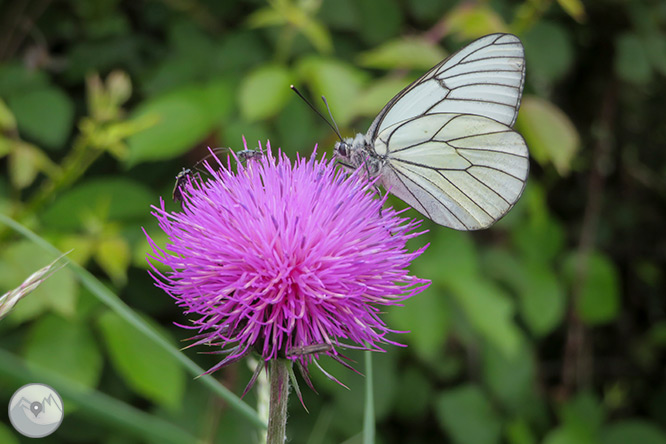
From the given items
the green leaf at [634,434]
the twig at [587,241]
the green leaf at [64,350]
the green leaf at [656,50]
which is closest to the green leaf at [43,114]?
the green leaf at [64,350]

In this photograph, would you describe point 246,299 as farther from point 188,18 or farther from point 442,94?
point 188,18

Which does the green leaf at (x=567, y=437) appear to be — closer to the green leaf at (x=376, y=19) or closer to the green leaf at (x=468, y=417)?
the green leaf at (x=468, y=417)

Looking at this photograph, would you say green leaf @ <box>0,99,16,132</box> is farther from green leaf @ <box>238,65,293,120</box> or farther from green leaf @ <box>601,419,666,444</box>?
green leaf @ <box>601,419,666,444</box>

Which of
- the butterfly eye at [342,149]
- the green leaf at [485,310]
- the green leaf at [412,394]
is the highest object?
the butterfly eye at [342,149]

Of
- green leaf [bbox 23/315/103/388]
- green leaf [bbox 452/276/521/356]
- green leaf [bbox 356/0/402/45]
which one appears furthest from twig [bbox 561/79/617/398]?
green leaf [bbox 23/315/103/388]

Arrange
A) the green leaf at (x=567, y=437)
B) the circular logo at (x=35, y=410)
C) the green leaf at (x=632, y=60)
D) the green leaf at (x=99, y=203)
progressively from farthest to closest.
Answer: the green leaf at (x=632, y=60)
the green leaf at (x=567, y=437)
the green leaf at (x=99, y=203)
the circular logo at (x=35, y=410)

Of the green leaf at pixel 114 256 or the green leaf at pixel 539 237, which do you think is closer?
the green leaf at pixel 114 256

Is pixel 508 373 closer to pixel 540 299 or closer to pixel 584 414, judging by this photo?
pixel 540 299

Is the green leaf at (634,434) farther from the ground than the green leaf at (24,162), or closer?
closer

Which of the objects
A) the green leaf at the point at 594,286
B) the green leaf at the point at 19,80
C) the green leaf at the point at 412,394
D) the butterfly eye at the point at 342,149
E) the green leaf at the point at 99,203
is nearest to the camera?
the butterfly eye at the point at 342,149
